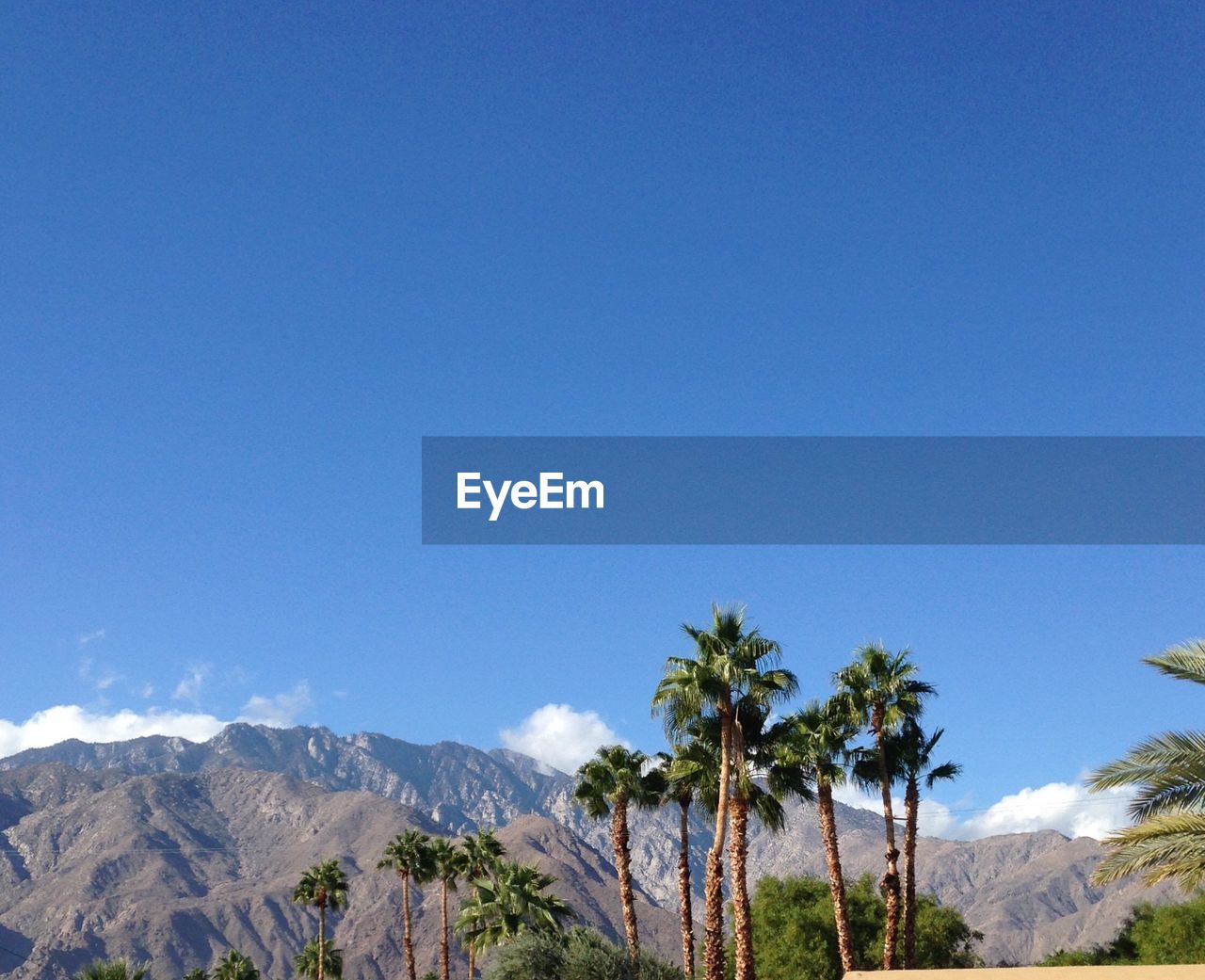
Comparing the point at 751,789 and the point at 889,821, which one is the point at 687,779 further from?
the point at 889,821

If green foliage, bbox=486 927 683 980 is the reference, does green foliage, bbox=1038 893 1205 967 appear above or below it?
below

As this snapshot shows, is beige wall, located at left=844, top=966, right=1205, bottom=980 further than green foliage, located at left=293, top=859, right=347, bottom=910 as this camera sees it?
No

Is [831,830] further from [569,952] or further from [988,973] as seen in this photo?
[988,973]

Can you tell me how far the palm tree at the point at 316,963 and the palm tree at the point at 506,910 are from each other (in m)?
47.7

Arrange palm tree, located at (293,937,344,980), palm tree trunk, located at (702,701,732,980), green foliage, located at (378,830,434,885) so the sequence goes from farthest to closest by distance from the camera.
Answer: palm tree, located at (293,937,344,980) → green foliage, located at (378,830,434,885) → palm tree trunk, located at (702,701,732,980)

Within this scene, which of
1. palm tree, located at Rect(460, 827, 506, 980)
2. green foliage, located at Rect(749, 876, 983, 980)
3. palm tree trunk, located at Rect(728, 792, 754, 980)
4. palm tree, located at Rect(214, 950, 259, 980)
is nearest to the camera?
palm tree trunk, located at Rect(728, 792, 754, 980)

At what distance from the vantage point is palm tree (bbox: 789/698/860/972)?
154ft

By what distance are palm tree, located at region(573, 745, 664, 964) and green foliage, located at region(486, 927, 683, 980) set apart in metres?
1.50

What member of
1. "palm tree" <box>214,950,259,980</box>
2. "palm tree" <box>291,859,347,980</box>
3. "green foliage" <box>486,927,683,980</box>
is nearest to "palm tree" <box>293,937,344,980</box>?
"palm tree" <box>214,950,259,980</box>

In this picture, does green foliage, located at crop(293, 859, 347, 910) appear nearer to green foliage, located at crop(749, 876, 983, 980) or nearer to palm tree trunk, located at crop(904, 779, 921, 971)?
green foliage, located at crop(749, 876, 983, 980)

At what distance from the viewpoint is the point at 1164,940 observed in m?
73.6

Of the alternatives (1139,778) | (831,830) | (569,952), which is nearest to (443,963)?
(569,952)

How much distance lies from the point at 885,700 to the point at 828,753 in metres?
3.29

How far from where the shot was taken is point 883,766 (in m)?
47.8
